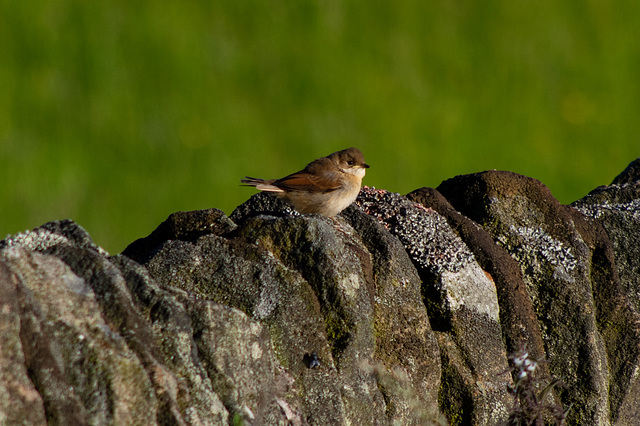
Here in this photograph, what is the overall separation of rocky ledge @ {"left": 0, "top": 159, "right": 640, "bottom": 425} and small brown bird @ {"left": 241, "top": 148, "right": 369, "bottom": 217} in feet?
1.36

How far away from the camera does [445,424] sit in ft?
12.7

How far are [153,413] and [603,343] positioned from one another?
8.57 feet

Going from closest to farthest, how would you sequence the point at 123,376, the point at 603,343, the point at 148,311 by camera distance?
the point at 123,376 → the point at 148,311 → the point at 603,343

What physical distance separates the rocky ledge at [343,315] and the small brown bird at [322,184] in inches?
16.3

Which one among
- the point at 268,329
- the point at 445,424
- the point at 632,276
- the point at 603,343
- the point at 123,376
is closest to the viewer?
the point at 123,376

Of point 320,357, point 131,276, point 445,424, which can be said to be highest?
point 131,276

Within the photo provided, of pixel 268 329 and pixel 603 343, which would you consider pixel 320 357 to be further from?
pixel 603 343

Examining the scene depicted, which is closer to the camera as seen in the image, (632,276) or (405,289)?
(405,289)

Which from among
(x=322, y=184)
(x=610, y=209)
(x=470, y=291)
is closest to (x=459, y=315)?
(x=470, y=291)

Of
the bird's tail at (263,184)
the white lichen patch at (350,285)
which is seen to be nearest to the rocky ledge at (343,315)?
the white lichen patch at (350,285)

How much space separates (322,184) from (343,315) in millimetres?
2622

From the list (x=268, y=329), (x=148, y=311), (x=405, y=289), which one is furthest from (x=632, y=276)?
(x=148, y=311)

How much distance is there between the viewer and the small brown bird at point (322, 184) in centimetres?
565

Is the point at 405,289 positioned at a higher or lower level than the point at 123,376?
higher
